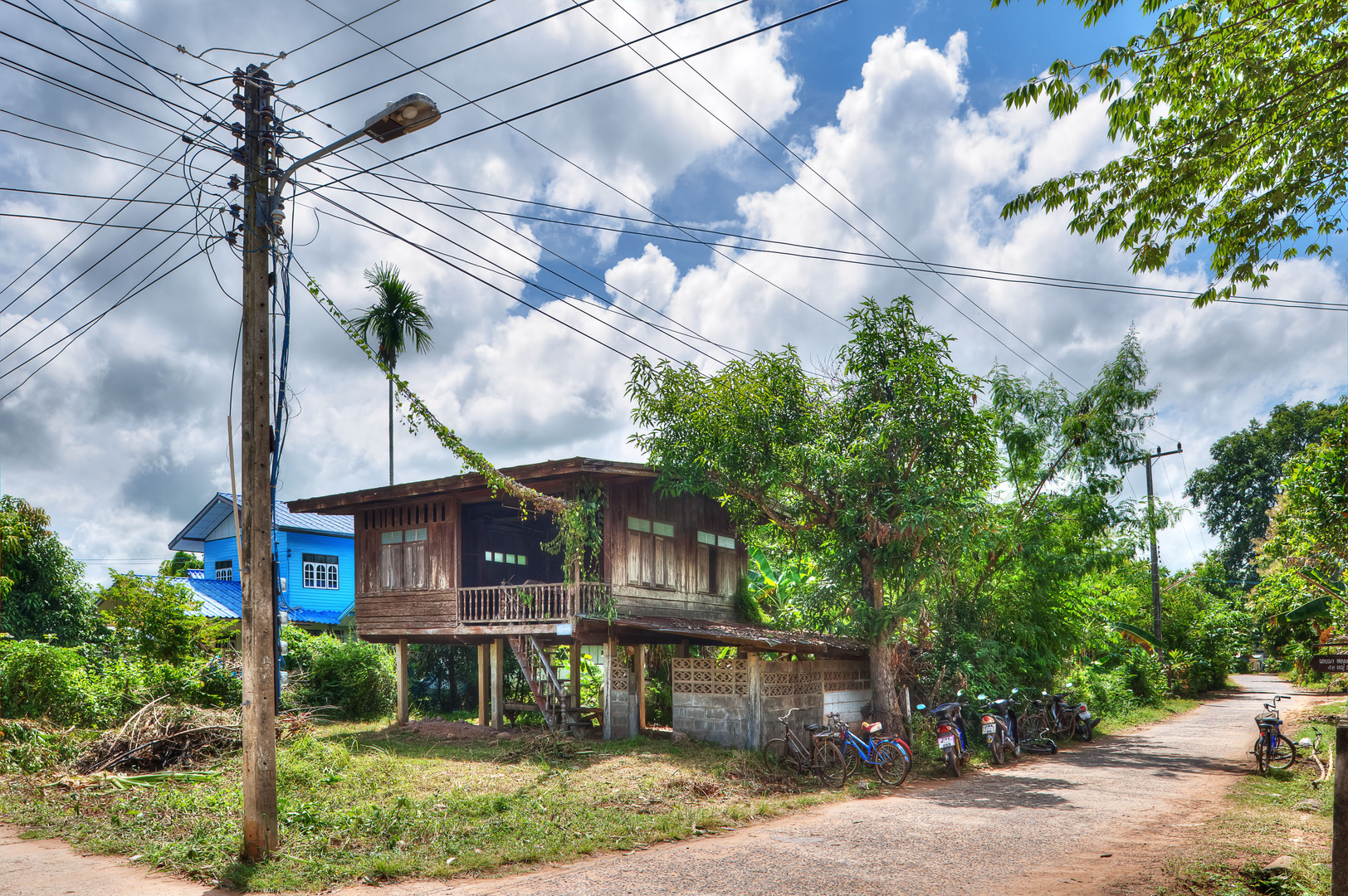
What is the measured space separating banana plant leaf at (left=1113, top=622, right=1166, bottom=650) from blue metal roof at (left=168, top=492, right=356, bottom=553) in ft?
95.7

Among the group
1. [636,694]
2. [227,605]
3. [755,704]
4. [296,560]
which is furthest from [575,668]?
[296,560]

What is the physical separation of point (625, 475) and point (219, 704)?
9751 mm

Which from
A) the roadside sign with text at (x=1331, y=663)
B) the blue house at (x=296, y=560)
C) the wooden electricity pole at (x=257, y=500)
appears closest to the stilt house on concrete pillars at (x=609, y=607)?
the roadside sign with text at (x=1331, y=663)

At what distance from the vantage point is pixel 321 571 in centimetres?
3597

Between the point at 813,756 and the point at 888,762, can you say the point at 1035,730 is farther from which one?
the point at 813,756

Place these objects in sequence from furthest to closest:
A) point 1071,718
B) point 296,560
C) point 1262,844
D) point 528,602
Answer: point 296,560 < point 1071,718 < point 528,602 < point 1262,844

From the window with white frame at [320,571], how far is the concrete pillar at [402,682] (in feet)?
53.7

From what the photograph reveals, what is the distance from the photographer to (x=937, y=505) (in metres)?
15.1

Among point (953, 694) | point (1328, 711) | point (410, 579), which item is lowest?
point (1328, 711)

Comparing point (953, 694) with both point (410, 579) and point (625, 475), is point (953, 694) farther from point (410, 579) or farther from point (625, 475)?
point (410, 579)

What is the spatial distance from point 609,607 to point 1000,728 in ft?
25.8

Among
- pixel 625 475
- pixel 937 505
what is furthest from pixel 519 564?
pixel 937 505

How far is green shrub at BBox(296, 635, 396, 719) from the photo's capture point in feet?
74.3

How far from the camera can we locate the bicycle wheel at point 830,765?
13539 millimetres
